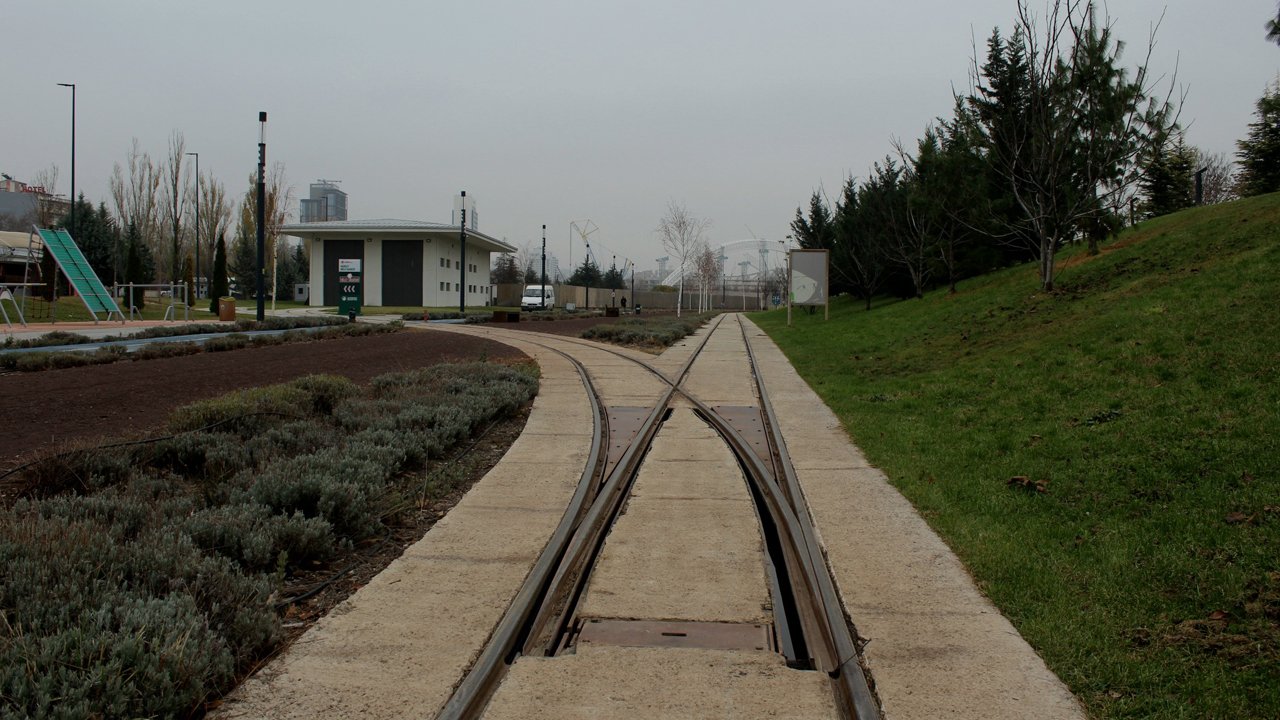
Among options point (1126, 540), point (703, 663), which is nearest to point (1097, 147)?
point (1126, 540)

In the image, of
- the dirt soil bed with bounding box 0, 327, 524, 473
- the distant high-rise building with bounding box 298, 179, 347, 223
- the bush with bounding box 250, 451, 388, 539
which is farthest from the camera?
the distant high-rise building with bounding box 298, 179, 347, 223

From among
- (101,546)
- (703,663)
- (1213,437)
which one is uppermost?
(1213,437)

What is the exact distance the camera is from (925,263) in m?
33.0

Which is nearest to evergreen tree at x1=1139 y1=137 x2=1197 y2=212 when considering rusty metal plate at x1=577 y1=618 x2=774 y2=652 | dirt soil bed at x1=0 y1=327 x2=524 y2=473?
dirt soil bed at x1=0 y1=327 x2=524 y2=473

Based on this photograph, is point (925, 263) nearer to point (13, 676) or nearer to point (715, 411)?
point (715, 411)

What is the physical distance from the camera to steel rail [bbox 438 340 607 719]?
3244 millimetres

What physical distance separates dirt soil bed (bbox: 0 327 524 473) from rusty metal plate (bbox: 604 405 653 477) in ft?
14.7

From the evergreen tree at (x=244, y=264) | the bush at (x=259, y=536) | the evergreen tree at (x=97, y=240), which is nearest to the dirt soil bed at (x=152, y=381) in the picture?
the bush at (x=259, y=536)

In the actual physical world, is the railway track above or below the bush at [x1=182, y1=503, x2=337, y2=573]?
below

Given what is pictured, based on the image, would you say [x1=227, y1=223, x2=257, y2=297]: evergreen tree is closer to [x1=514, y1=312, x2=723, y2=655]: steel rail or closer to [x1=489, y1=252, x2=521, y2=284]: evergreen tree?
[x1=489, y1=252, x2=521, y2=284]: evergreen tree

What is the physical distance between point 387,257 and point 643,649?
62375 mm

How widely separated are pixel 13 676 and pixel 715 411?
8702mm

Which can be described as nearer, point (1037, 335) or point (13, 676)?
point (13, 676)

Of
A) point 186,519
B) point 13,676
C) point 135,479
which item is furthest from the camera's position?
point 135,479
